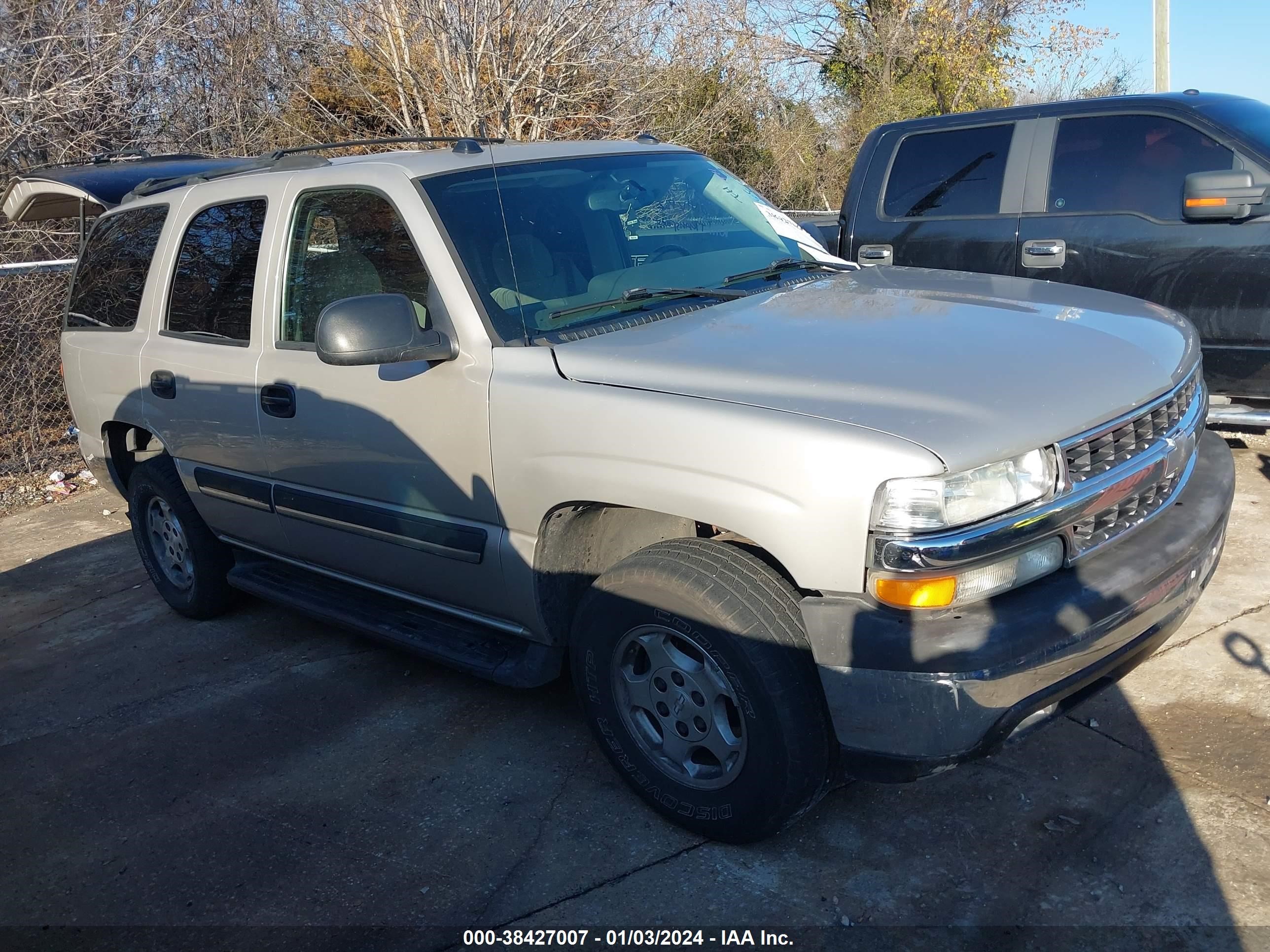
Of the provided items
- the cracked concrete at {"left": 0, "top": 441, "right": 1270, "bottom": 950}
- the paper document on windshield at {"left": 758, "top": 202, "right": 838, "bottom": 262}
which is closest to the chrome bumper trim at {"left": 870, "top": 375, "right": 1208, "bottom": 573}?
the cracked concrete at {"left": 0, "top": 441, "right": 1270, "bottom": 950}

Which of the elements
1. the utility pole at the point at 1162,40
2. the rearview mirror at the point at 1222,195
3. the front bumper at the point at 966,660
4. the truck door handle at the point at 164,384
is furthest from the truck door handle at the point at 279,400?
the utility pole at the point at 1162,40

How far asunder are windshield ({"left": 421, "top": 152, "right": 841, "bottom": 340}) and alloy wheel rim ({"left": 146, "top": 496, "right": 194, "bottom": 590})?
2.37 metres

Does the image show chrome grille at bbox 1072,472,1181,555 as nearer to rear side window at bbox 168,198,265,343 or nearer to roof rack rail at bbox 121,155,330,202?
roof rack rail at bbox 121,155,330,202

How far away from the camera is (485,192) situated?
3.74 metres

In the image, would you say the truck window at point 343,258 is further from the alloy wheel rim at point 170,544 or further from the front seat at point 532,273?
the alloy wheel rim at point 170,544

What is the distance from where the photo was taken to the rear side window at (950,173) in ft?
20.2

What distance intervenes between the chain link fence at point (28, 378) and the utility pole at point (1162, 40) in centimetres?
1036

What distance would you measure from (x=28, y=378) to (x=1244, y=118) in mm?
7885

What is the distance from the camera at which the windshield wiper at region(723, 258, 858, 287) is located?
3.86 m

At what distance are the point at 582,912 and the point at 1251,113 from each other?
5.20 m

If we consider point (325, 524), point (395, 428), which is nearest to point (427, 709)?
point (325, 524)

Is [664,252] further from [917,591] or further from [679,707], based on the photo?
[917,591]

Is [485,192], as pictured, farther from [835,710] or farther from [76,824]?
[76,824]

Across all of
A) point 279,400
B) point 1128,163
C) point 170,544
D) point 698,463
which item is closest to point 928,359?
point 698,463
